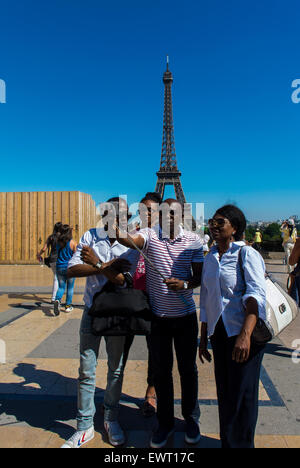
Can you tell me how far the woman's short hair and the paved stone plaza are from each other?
1.39 m

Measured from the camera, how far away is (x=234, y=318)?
6.48 ft

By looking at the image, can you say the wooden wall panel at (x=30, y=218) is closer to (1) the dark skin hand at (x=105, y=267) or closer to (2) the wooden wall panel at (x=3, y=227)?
(2) the wooden wall panel at (x=3, y=227)

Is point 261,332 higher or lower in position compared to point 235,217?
lower

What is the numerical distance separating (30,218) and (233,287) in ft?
42.8

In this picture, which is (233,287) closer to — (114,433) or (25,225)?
(114,433)

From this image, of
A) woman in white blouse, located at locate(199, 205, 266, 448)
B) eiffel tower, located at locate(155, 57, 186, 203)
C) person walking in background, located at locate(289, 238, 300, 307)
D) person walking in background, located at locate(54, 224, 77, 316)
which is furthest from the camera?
eiffel tower, located at locate(155, 57, 186, 203)

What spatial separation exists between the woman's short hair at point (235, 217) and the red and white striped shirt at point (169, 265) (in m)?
0.37

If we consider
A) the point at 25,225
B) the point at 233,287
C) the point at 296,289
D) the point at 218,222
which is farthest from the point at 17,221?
the point at 233,287

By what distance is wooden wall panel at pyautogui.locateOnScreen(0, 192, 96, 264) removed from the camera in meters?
13.8

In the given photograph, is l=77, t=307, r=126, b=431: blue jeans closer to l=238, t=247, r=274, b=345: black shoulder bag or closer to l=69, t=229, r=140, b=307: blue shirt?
l=69, t=229, r=140, b=307: blue shirt

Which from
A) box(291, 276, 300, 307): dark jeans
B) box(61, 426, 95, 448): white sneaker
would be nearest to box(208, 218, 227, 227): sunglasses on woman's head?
box(61, 426, 95, 448): white sneaker
